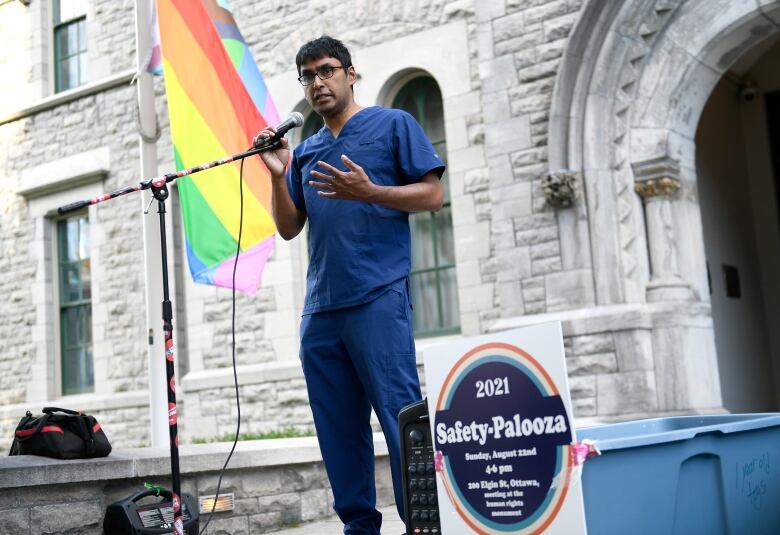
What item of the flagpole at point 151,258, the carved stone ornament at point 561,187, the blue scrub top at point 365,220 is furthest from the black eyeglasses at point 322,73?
the carved stone ornament at point 561,187

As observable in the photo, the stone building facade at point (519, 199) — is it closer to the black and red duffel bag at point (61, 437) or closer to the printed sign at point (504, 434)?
the black and red duffel bag at point (61, 437)

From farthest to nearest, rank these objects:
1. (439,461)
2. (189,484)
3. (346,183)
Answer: (189,484), (346,183), (439,461)

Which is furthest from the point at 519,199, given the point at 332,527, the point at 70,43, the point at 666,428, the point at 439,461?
the point at 70,43

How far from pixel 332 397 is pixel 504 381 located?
999mm

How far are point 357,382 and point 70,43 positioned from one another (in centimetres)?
1078

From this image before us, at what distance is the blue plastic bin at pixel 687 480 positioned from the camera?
8.65 feet

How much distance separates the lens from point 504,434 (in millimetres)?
2691

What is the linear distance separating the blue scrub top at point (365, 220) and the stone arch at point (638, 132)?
15.5 ft

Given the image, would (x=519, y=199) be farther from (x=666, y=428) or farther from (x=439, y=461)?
(x=439, y=461)

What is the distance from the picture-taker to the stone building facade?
8031 mm

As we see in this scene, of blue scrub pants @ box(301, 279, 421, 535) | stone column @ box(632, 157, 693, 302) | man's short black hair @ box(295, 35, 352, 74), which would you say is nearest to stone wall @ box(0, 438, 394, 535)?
blue scrub pants @ box(301, 279, 421, 535)

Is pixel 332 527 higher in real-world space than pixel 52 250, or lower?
lower

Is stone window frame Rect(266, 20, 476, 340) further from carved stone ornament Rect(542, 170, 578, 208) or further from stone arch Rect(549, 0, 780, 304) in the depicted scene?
stone arch Rect(549, 0, 780, 304)

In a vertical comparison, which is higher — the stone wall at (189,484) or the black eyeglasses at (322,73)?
the black eyeglasses at (322,73)
